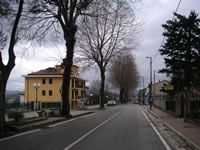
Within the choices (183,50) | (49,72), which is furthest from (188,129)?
(49,72)

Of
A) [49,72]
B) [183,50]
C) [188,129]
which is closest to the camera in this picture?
[188,129]

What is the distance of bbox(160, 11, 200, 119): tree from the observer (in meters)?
21.7

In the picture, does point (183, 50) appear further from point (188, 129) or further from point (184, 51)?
point (188, 129)

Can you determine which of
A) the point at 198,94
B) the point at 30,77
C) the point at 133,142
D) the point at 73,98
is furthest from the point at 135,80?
the point at 133,142

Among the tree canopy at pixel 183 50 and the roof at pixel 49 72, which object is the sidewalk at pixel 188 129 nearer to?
the tree canopy at pixel 183 50

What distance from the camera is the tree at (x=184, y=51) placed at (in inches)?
855

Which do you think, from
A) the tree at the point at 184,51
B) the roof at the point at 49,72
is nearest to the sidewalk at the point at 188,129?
the tree at the point at 184,51

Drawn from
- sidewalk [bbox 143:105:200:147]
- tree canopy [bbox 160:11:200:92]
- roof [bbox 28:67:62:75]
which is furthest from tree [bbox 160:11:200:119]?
roof [bbox 28:67:62:75]

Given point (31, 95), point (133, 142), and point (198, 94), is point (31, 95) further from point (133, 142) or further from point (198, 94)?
point (133, 142)

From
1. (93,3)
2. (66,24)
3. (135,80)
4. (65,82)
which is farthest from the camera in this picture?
(135,80)

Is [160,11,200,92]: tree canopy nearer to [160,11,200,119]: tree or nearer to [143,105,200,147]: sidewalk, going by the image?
[160,11,200,119]: tree

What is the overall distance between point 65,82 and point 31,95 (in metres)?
37.1

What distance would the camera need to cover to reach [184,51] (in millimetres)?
22578

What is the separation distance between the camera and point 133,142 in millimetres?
10172
